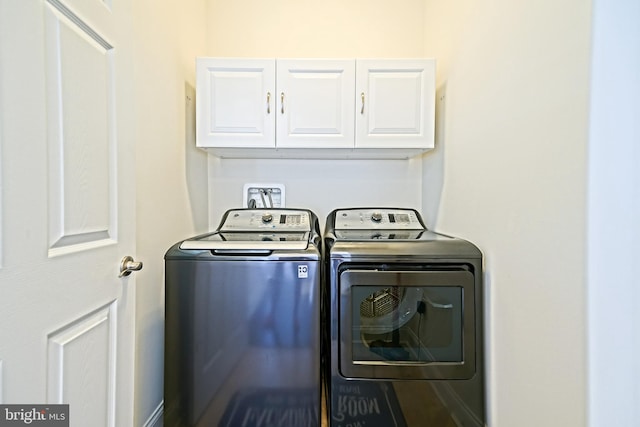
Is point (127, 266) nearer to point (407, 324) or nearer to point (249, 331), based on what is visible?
point (249, 331)

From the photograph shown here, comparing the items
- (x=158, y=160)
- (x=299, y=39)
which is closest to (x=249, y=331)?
(x=158, y=160)

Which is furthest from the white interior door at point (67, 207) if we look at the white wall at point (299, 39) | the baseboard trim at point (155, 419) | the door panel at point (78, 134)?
the white wall at point (299, 39)

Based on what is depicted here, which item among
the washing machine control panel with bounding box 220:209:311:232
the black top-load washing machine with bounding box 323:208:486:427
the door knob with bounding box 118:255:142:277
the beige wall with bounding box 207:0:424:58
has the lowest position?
the black top-load washing machine with bounding box 323:208:486:427

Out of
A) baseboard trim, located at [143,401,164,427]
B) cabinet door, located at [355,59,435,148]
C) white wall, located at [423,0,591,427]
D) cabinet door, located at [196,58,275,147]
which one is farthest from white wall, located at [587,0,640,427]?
baseboard trim, located at [143,401,164,427]

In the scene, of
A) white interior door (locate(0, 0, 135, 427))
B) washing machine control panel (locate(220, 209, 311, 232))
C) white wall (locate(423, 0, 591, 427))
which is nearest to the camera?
white interior door (locate(0, 0, 135, 427))

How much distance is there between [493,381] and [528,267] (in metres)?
0.56

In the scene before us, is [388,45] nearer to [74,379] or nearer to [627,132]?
[627,132]

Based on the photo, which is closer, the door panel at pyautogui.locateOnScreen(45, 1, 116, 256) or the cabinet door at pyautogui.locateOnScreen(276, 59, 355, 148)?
the door panel at pyautogui.locateOnScreen(45, 1, 116, 256)

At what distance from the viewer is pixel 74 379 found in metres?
0.76

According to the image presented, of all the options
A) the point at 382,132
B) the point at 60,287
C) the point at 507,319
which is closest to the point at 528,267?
the point at 507,319

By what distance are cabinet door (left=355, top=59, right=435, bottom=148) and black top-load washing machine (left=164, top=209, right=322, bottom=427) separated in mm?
914

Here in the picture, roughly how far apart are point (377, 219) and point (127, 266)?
1.39 meters

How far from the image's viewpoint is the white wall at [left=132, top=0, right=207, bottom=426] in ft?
4.28

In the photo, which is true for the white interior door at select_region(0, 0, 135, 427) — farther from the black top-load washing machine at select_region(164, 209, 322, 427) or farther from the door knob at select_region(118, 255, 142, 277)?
→ the black top-load washing machine at select_region(164, 209, 322, 427)
